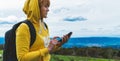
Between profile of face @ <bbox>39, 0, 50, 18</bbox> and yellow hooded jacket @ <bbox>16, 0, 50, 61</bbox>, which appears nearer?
yellow hooded jacket @ <bbox>16, 0, 50, 61</bbox>

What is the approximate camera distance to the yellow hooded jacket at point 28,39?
9.96ft

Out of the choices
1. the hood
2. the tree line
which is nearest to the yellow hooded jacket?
the hood

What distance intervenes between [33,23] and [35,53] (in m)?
0.25

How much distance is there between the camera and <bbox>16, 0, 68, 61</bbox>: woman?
304 cm

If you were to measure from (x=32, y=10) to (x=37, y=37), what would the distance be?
0.70ft

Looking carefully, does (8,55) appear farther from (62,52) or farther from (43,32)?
(62,52)

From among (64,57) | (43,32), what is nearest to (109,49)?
(64,57)

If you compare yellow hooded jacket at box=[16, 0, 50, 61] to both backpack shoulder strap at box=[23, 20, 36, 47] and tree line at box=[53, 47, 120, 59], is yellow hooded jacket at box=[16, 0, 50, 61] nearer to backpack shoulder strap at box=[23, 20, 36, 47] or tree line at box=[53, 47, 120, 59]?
backpack shoulder strap at box=[23, 20, 36, 47]

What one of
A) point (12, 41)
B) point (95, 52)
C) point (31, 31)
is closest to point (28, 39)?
point (31, 31)

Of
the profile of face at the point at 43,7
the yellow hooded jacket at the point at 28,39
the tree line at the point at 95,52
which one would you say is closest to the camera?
the yellow hooded jacket at the point at 28,39

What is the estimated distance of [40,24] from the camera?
323 centimetres

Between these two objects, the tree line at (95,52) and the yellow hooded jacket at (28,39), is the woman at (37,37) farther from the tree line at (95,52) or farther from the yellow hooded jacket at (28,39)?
the tree line at (95,52)

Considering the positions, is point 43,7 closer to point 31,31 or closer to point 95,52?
point 31,31

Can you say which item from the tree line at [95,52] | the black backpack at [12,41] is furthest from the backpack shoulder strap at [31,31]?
the tree line at [95,52]
